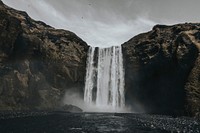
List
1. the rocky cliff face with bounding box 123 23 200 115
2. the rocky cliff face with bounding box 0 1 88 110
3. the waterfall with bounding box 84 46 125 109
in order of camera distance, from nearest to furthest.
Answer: the rocky cliff face with bounding box 123 23 200 115
the rocky cliff face with bounding box 0 1 88 110
the waterfall with bounding box 84 46 125 109

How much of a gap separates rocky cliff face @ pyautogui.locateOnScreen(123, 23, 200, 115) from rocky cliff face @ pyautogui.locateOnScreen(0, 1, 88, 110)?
2172cm

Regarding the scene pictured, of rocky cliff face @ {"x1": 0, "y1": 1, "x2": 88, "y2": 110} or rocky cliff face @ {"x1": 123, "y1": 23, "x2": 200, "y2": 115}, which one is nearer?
rocky cliff face @ {"x1": 123, "y1": 23, "x2": 200, "y2": 115}

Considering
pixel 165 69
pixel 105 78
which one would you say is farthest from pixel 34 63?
pixel 165 69

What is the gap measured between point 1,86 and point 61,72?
2622 centimetres

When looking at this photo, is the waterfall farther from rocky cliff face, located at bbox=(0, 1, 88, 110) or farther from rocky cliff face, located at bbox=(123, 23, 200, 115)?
rocky cliff face, located at bbox=(0, 1, 88, 110)

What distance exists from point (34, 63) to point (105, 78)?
29934mm

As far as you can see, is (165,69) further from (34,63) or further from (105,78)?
(34,63)

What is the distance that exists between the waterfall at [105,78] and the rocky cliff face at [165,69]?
3.36 meters

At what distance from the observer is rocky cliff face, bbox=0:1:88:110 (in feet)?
289

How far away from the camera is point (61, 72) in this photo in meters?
105

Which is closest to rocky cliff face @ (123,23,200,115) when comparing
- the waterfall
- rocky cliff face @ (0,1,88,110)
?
the waterfall

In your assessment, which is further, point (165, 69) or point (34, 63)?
point (34, 63)

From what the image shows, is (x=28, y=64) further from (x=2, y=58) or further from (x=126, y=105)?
(x=126, y=105)

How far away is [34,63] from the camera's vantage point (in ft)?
319
